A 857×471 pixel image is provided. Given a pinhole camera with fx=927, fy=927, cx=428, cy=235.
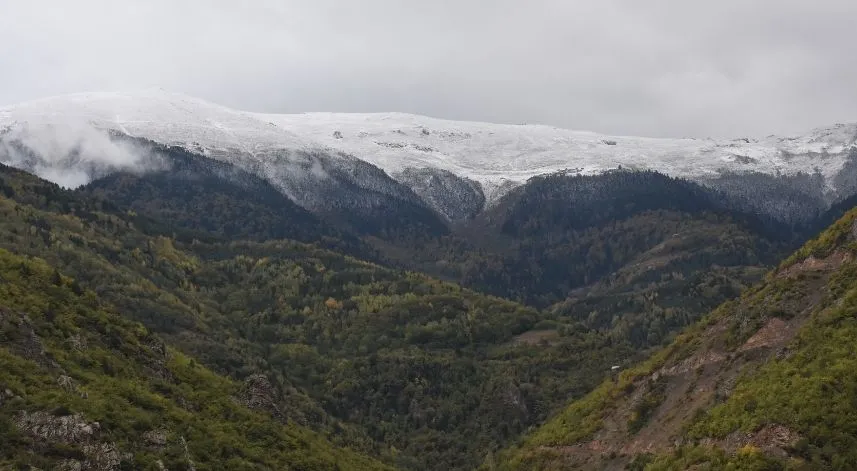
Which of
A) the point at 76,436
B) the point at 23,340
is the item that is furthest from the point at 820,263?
the point at 23,340

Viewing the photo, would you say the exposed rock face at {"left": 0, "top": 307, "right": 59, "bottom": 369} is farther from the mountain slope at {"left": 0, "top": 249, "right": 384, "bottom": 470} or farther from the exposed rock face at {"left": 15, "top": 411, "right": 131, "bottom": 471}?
the exposed rock face at {"left": 15, "top": 411, "right": 131, "bottom": 471}

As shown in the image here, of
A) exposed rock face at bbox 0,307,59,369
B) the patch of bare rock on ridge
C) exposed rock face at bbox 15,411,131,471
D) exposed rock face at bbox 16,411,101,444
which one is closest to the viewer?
exposed rock face at bbox 15,411,131,471

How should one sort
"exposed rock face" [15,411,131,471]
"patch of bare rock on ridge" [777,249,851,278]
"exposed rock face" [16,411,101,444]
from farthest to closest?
"patch of bare rock on ridge" [777,249,851,278], "exposed rock face" [16,411,101,444], "exposed rock face" [15,411,131,471]

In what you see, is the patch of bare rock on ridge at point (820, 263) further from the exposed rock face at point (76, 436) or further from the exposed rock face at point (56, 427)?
the exposed rock face at point (56, 427)

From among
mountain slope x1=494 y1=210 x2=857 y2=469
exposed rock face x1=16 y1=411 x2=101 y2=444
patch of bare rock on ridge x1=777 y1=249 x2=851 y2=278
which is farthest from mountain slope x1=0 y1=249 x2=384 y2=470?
patch of bare rock on ridge x1=777 y1=249 x2=851 y2=278

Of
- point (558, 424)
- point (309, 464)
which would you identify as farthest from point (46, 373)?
point (558, 424)

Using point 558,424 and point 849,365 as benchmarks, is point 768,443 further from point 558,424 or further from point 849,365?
point 558,424

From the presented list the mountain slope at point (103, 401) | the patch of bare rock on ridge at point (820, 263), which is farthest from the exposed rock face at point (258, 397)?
the patch of bare rock on ridge at point (820, 263)
